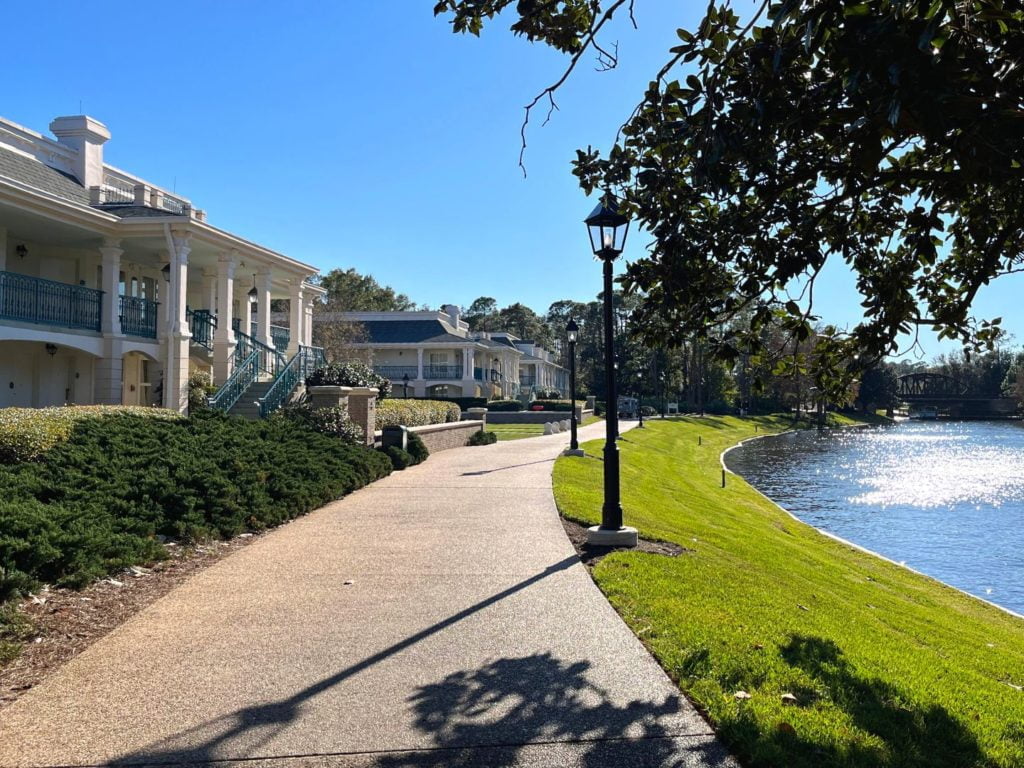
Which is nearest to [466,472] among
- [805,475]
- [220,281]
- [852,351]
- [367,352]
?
[220,281]

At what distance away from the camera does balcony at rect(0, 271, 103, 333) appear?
52.5ft

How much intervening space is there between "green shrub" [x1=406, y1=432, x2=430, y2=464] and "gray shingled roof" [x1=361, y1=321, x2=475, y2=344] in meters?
33.2

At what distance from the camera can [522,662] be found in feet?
16.3

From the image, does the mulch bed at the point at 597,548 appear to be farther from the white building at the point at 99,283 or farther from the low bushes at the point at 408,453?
the white building at the point at 99,283

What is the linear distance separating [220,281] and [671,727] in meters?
18.6

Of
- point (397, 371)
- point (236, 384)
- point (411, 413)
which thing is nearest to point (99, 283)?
point (236, 384)

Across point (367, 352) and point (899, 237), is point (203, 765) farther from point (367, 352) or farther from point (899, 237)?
point (367, 352)

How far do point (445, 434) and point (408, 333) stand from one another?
31.6 metres

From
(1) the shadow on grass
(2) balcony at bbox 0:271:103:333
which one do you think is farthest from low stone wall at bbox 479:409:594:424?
(1) the shadow on grass

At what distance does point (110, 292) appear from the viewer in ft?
59.2

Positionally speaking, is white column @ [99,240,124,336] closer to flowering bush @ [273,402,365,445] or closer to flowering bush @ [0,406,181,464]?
flowering bush @ [273,402,365,445]

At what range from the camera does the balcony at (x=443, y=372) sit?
2108 inches

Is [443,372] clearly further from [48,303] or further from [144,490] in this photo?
[144,490]

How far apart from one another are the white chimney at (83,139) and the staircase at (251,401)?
22.4ft
